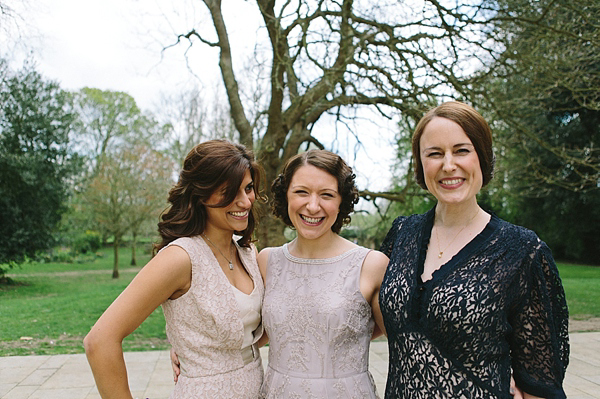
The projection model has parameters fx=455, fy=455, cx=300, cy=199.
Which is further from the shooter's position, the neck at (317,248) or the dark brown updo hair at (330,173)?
the neck at (317,248)

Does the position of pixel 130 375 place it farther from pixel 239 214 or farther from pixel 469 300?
pixel 469 300

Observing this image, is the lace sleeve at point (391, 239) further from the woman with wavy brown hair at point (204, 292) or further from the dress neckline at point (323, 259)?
the woman with wavy brown hair at point (204, 292)

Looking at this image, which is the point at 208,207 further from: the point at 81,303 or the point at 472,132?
the point at 81,303

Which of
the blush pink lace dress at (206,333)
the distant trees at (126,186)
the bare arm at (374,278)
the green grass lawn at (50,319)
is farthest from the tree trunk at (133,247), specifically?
the bare arm at (374,278)

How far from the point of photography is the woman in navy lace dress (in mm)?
1562

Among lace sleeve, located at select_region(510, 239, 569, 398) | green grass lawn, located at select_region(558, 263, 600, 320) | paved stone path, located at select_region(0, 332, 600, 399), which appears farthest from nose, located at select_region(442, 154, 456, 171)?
Answer: green grass lawn, located at select_region(558, 263, 600, 320)

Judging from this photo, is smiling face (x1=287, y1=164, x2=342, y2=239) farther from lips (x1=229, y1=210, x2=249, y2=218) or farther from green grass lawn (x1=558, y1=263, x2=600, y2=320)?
green grass lawn (x1=558, y1=263, x2=600, y2=320)

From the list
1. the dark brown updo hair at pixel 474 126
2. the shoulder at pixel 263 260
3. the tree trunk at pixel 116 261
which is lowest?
the tree trunk at pixel 116 261

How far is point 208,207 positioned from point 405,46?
550 cm

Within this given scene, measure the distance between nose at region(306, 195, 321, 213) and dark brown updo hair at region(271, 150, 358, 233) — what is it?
139 mm

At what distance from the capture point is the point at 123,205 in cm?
1767

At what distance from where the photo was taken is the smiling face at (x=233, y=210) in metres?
1.97

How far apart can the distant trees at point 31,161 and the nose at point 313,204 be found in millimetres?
11457

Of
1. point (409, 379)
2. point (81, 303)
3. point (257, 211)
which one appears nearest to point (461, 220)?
point (409, 379)
